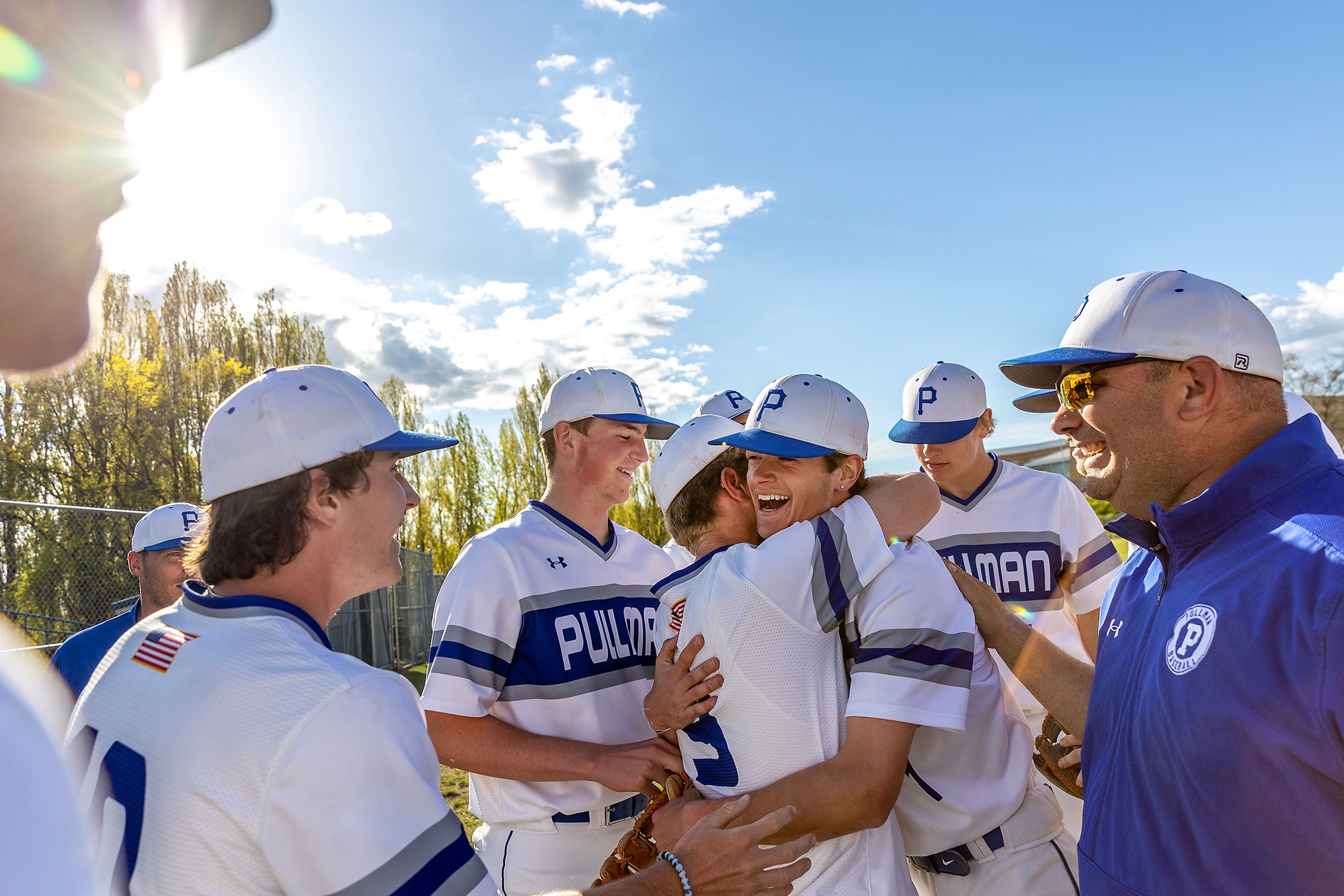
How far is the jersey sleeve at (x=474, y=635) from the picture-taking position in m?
2.99

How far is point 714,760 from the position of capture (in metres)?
2.23

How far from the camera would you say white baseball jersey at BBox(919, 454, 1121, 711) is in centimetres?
409

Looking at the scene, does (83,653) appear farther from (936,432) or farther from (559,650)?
(936,432)

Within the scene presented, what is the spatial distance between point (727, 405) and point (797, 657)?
8.97 feet

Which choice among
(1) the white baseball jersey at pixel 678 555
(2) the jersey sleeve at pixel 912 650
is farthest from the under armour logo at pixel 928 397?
(2) the jersey sleeve at pixel 912 650

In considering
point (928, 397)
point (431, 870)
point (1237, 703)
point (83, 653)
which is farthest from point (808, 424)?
point (83, 653)

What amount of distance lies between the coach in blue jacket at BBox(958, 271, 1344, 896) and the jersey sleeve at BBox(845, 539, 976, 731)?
0.38 meters

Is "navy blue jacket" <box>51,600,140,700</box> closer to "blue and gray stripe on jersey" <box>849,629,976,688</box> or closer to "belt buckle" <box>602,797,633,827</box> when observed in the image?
"belt buckle" <box>602,797,633,827</box>

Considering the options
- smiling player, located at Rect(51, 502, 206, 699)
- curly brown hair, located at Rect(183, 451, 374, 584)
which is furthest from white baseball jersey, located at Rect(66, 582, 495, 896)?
smiling player, located at Rect(51, 502, 206, 699)

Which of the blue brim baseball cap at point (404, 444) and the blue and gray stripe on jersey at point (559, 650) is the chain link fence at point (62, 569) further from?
the blue brim baseball cap at point (404, 444)

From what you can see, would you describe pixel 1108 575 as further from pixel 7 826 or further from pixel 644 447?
pixel 7 826

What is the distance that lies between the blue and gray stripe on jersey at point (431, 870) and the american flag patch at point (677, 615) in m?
1.11

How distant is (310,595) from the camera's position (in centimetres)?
177

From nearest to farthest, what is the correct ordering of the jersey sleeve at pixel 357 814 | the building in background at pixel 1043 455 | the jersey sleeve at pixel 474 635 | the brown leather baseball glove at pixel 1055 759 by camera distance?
the jersey sleeve at pixel 357 814
the brown leather baseball glove at pixel 1055 759
the jersey sleeve at pixel 474 635
the building in background at pixel 1043 455
